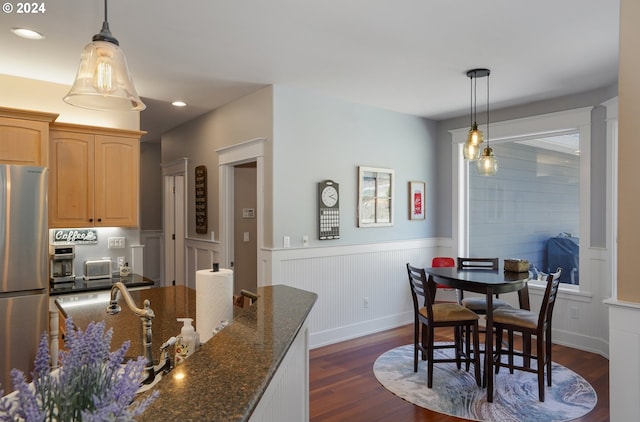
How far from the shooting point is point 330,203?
4414 mm

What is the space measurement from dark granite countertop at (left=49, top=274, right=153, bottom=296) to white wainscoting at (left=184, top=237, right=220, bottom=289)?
116cm

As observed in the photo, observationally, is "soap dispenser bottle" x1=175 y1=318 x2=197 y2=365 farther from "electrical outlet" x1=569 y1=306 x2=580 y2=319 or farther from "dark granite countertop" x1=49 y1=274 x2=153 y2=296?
"electrical outlet" x1=569 y1=306 x2=580 y2=319

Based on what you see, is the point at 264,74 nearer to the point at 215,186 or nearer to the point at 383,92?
the point at 383,92

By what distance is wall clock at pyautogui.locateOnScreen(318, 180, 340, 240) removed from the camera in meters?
4.34

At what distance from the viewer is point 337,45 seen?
3053 mm

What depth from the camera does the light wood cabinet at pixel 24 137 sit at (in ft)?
10.5

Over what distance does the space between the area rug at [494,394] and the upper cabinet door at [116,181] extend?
2869 millimetres

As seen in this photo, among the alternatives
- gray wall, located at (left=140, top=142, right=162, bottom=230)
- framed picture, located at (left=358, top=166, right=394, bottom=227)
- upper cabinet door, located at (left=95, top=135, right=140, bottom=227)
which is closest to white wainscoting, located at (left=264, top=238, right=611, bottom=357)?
framed picture, located at (left=358, top=166, right=394, bottom=227)

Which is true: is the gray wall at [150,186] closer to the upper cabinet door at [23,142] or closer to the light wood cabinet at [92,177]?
the light wood cabinet at [92,177]

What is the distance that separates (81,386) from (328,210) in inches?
149

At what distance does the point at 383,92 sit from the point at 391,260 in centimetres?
206

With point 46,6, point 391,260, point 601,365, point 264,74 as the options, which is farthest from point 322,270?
point 46,6

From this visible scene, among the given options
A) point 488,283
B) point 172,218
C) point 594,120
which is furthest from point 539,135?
point 172,218

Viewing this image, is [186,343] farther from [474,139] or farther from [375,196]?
[375,196]
